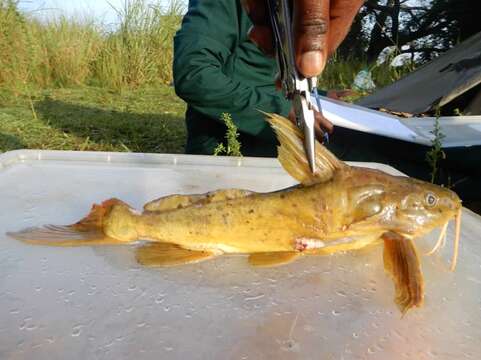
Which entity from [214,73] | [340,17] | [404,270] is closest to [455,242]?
[404,270]

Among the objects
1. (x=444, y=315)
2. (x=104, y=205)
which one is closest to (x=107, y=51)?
(x=104, y=205)

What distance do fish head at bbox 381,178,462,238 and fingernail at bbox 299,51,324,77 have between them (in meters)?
0.36

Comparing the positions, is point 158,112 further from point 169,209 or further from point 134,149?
point 169,209

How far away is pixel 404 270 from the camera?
1.19 metres

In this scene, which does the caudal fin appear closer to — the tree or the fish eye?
the fish eye

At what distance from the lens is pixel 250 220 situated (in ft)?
4.42

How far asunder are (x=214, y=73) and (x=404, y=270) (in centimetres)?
202

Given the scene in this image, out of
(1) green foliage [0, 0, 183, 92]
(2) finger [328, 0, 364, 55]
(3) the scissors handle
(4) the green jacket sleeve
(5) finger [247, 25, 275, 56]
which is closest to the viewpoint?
(3) the scissors handle

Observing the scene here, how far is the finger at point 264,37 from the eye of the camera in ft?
5.18

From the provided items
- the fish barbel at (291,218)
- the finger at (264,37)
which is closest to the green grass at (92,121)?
the finger at (264,37)

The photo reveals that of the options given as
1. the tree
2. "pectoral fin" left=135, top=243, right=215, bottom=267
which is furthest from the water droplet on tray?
the tree

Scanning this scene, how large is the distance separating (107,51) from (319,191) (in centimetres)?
675

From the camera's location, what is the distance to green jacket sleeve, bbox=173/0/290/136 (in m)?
2.98

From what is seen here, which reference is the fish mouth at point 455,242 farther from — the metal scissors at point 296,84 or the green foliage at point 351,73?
the green foliage at point 351,73
